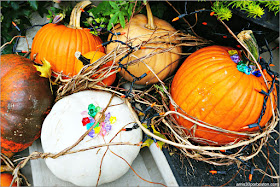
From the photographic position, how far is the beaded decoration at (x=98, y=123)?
1.14 meters

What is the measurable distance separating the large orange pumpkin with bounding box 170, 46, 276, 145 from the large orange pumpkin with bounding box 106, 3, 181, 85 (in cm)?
19

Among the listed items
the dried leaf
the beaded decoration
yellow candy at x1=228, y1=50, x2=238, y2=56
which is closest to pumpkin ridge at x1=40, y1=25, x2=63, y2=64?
the dried leaf

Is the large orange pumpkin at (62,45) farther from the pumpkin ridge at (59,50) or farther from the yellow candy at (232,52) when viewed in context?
the yellow candy at (232,52)

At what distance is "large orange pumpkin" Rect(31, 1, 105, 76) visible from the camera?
4.48ft

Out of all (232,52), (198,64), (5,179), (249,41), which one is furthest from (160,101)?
(5,179)

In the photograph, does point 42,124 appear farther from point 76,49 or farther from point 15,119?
point 76,49

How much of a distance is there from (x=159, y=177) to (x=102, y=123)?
586 mm

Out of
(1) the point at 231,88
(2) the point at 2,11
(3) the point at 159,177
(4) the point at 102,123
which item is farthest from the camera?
(2) the point at 2,11

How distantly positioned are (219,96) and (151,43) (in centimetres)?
51

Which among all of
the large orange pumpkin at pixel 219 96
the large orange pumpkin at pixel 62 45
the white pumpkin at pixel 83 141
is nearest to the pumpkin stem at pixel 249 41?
the large orange pumpkin at pixel 219 96

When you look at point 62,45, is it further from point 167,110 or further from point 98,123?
point 167,110

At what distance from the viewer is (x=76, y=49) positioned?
4.52 feet

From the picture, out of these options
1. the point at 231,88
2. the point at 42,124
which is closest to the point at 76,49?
the point at 42,124

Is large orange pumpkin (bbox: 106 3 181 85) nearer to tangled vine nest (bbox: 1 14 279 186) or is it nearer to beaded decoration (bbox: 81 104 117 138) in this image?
tangled vine nest (bbox: 1 14 279 186)
